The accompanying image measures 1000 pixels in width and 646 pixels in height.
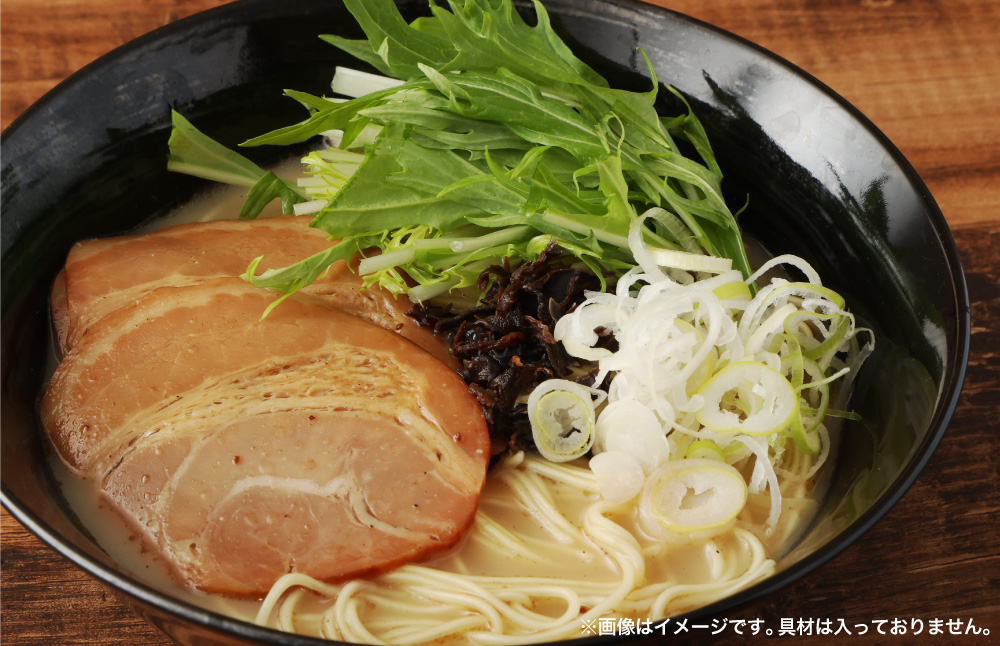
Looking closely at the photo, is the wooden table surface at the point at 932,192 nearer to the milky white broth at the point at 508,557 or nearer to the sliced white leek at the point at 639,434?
the milky white broth at the point at 508,557

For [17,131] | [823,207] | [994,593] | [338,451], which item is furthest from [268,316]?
[994,593]

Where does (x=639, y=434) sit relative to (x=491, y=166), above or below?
below

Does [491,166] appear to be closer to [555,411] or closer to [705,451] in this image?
[555,411]

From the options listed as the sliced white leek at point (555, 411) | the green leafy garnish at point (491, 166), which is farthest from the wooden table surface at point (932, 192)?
the green leafy garnish at point (491, 166)

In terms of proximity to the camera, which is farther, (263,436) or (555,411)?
(555,411)

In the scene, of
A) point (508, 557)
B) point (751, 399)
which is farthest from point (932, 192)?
point (508, 557)
